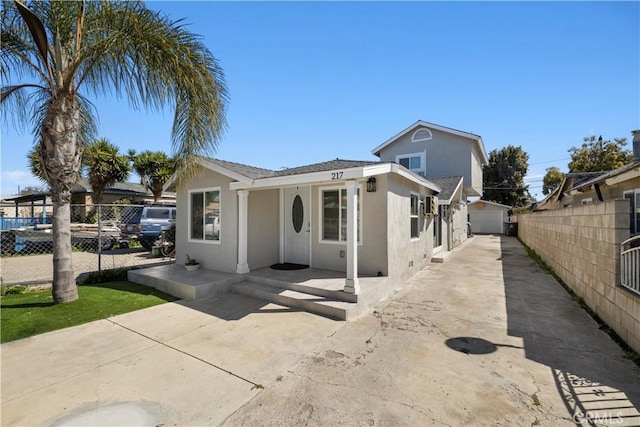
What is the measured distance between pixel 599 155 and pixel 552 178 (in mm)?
7533

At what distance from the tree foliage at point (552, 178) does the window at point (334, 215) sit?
3668 centimetres

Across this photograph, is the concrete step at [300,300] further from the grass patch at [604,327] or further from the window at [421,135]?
the window at [421,135]

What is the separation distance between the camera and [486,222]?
29.4 m

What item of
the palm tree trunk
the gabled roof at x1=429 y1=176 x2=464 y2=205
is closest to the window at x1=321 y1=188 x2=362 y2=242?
the palm tree trunk

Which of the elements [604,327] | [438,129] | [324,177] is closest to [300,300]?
[324,177]

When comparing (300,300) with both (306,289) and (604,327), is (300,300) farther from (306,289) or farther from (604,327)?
(604,327)

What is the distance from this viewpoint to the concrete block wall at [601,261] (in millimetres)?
4145

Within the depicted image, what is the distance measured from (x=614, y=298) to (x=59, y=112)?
10488 millimetres

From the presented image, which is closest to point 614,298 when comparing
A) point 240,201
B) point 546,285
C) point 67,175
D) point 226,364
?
point 546,285

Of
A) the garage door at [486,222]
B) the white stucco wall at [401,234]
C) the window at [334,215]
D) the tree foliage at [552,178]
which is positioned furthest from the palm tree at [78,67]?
the tree foliage at [552,178]

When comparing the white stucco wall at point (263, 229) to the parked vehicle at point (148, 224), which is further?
the parked vehicle at point (148, 224)

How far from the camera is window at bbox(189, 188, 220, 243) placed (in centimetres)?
835

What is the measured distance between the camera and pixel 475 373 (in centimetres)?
354

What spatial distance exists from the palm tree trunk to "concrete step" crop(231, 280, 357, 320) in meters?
3.44
